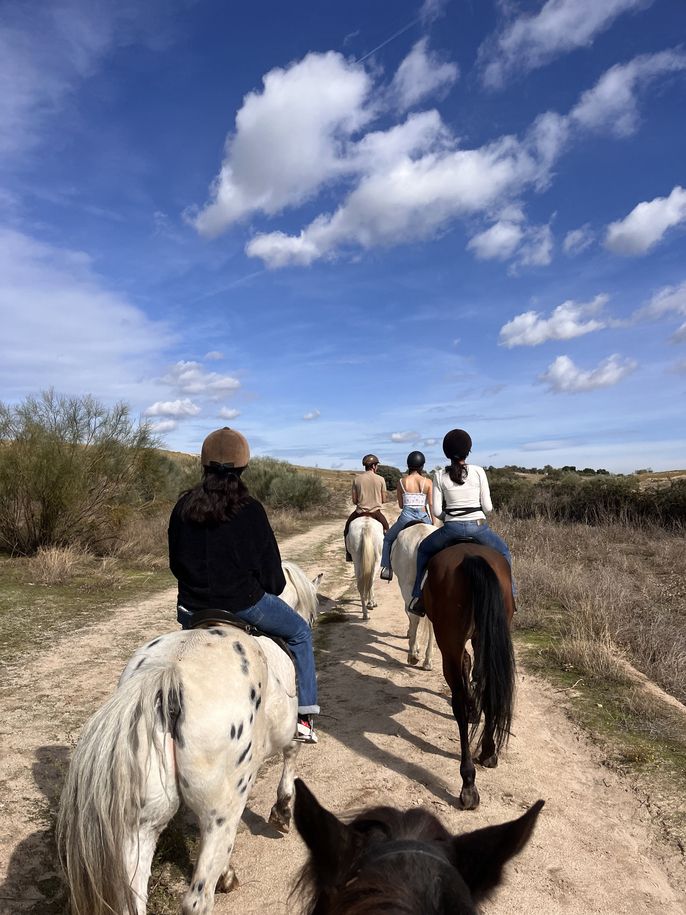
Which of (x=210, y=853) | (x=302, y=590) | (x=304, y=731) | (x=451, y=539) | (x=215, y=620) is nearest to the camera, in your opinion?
(x=210, y=853)

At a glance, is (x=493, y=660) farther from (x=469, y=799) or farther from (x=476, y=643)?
(x=469, y=799)

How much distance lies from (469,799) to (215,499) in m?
2.84

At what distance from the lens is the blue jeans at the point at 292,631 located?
3.33 m

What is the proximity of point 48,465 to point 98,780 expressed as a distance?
38.1ft

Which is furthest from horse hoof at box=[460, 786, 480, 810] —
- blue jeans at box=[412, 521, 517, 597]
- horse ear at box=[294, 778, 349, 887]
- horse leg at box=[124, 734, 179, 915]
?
horse ear at box=[294, 778, 349, 887]

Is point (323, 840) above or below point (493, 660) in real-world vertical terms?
above

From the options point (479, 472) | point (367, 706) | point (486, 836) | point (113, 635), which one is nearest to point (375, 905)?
point (486, 836)

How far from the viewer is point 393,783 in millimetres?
4234

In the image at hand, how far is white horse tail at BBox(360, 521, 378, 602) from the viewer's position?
8.91 m

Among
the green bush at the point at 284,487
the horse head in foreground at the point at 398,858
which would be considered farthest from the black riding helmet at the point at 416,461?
the green bush at the point at 284,487

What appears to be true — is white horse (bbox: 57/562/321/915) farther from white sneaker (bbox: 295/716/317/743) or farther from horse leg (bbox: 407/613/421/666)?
horse leg (bbox: 407/613/421/666)

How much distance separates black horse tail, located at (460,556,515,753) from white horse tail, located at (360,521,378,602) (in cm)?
481

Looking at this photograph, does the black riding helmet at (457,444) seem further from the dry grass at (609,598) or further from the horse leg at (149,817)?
the horse leg at (149,817)

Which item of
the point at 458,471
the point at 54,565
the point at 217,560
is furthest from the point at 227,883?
the point at 54,565
